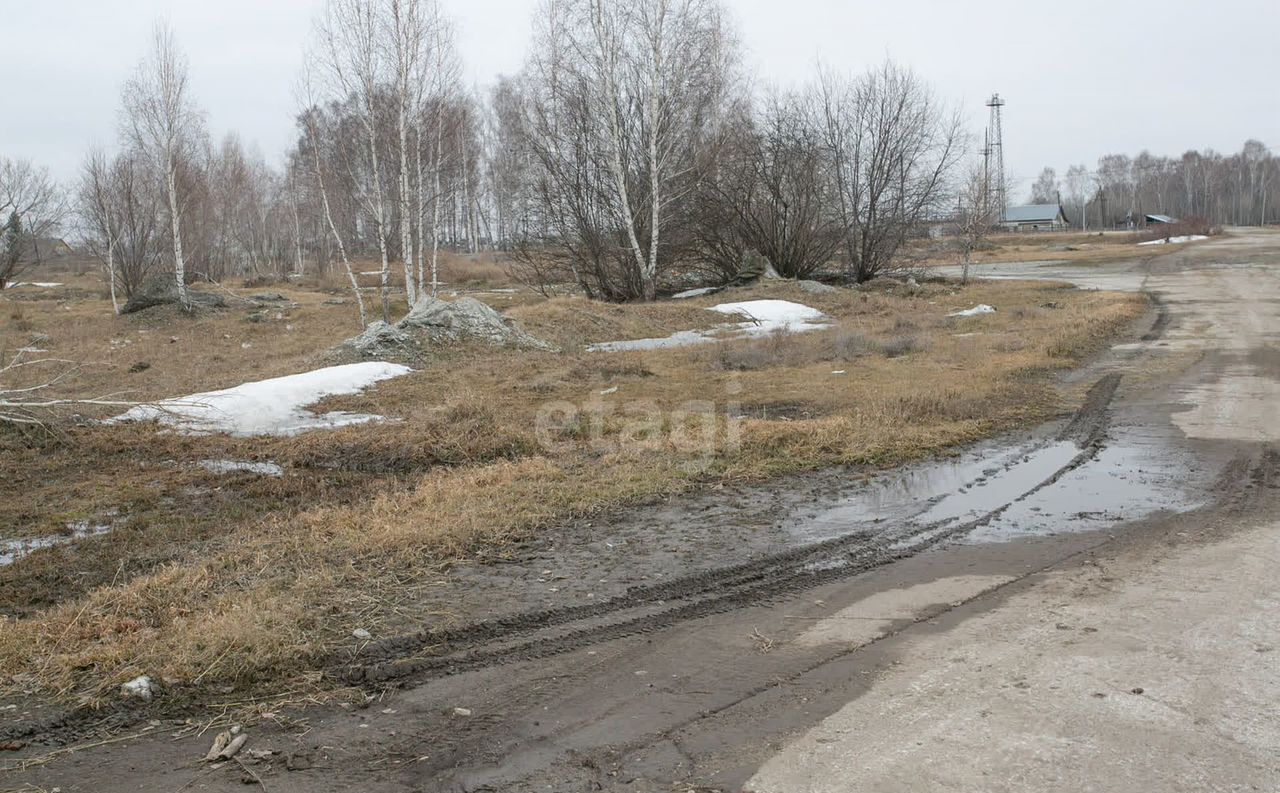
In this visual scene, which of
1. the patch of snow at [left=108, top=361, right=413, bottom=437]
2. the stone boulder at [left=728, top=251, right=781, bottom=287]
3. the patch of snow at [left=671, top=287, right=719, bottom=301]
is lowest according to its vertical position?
the patch of snow at [left=108, top=361, right=413, bottom=437]

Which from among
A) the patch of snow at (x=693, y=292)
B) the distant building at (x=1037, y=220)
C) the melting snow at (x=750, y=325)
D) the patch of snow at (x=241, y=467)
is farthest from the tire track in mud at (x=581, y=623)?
the distant building at (x=1037, y=220)

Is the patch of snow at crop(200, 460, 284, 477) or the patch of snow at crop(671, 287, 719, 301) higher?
the patch of snow at crop(671, 287, 719, 301)

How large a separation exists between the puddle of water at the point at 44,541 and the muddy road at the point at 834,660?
2.96 meters

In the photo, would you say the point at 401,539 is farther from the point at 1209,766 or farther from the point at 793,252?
the point at 793,252

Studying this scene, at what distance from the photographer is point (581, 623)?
457cm

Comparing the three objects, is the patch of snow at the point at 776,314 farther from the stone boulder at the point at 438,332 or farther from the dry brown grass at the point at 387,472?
the stone boulder at the point at 438,332

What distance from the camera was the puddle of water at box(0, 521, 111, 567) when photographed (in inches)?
236

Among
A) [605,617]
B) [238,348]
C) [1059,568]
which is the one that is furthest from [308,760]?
[238,348]

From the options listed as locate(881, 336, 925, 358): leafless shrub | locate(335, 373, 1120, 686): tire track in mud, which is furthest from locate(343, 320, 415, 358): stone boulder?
locate(335, 373, 1120, 686): tire track in mud

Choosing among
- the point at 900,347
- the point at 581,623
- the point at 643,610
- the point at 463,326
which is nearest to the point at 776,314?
the point at 900,347

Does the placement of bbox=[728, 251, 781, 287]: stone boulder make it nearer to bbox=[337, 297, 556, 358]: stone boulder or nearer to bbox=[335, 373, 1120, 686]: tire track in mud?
bbox=[337, 297, 556, 358]: stone boulder

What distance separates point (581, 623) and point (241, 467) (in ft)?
17.1

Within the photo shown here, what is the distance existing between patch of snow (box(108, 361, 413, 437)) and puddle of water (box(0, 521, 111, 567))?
2745mm

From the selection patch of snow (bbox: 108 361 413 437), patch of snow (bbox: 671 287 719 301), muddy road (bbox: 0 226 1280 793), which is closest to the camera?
muddy road (bbox: 0 226 1280 793)
